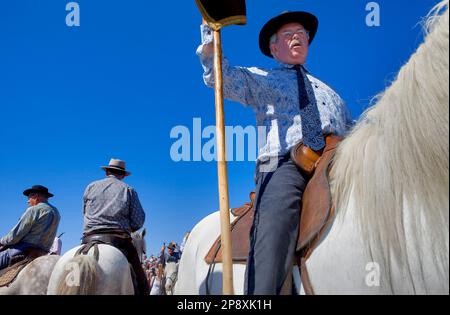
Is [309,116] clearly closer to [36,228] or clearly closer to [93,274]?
[93,274]

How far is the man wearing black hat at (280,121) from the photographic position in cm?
208

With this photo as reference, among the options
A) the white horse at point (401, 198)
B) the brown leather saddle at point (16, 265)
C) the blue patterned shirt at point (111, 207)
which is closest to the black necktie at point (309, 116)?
the white horse at point (401, 198)

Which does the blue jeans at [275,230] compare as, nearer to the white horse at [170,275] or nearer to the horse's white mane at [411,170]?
the horse's white mane at [411,170]

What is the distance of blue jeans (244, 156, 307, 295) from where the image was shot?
6.64ft

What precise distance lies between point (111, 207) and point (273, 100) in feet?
9.90

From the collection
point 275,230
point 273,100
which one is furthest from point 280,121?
point 275,230

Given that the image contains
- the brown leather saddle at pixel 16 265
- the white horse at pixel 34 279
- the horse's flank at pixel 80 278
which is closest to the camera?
the horse's flank at pixel 80 278

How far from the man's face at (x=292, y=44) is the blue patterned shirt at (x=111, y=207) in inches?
117

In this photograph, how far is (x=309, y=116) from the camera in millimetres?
2518
